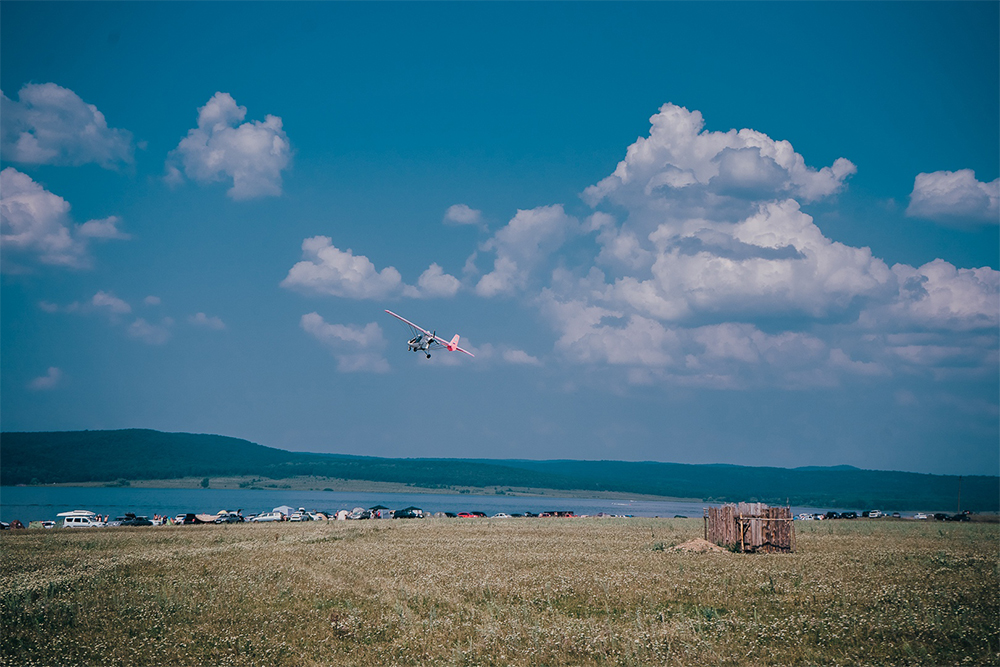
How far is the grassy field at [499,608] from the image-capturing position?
1814 centimetres

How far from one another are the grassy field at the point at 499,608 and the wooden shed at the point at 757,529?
2558mm

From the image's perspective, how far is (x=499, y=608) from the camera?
22688mm

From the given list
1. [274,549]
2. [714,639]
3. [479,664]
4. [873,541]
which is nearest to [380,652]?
[479,664]

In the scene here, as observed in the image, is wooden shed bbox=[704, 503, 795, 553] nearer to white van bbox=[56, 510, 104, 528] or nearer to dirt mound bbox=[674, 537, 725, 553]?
dirt mound bbox=[674, 537, 725, 553]

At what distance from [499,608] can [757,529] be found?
68.3ft

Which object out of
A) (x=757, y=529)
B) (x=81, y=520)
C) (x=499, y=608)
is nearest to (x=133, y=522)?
(x=81, y=520)

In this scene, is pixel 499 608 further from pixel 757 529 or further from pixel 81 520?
pixel 81 520

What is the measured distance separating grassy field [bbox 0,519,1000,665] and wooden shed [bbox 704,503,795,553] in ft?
8.39

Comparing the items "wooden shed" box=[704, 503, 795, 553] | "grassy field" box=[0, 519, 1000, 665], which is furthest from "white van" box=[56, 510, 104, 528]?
"wooden shed" box=[704, 503, 795, 553]

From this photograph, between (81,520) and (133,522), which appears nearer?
(133,522)

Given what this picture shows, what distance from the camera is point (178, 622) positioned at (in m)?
21.3

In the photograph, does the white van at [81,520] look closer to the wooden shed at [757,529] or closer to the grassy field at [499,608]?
the grassy field at [499,608]

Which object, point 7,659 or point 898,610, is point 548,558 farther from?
point 7,659

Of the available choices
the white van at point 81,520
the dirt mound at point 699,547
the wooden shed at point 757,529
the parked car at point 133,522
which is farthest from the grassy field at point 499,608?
the white van at point 81,520
